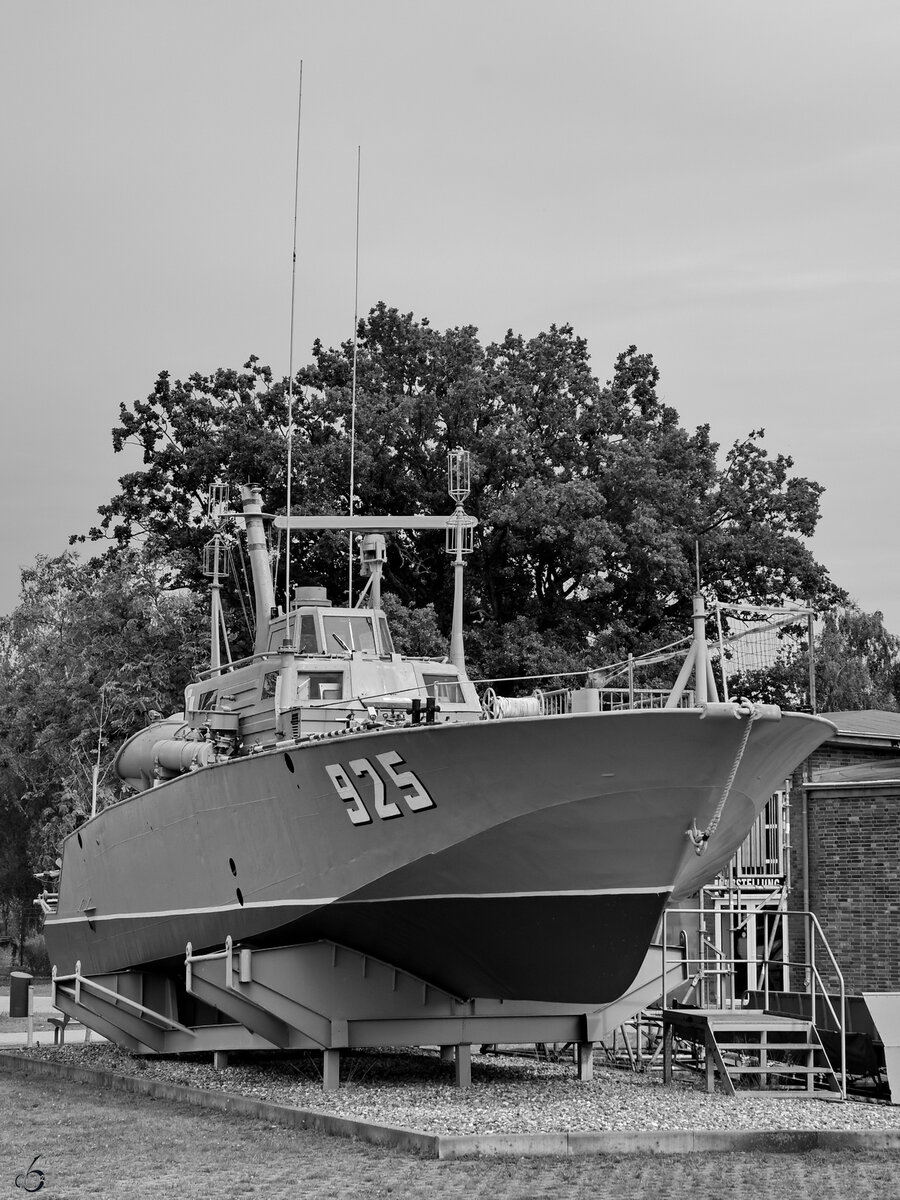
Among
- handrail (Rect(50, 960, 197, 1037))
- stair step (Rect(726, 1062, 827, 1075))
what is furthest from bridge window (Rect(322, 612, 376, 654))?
stair step (Rect(726, 1062, 827, 1075))

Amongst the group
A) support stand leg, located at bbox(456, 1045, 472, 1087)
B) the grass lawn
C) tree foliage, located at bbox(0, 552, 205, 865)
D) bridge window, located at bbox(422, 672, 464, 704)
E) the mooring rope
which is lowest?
the grass lawn

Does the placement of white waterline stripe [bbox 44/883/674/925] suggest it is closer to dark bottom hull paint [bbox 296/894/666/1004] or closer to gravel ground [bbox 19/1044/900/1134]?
dark bottom hull paint [bbox 296/894/666/1004]

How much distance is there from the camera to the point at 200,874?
17109 millimetres

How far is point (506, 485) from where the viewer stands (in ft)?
120

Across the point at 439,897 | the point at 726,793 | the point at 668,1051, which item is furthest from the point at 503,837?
the point at 668,1051

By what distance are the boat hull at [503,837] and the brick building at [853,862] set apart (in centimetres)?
618

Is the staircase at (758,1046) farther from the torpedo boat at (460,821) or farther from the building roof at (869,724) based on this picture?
the building roof at (869,724)

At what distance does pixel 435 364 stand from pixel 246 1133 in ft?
88.9

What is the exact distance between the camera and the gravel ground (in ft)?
41.9

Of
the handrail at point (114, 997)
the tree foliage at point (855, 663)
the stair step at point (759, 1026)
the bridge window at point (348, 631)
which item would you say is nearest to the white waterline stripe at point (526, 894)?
the stair step at point (759, 1026)

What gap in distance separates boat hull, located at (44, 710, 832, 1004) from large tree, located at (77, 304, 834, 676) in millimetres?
18932

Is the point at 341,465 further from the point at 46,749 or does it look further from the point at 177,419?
the point at 46,749

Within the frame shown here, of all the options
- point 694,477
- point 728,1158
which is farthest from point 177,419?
point 728,1158

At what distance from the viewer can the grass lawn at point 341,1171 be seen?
1023cm
